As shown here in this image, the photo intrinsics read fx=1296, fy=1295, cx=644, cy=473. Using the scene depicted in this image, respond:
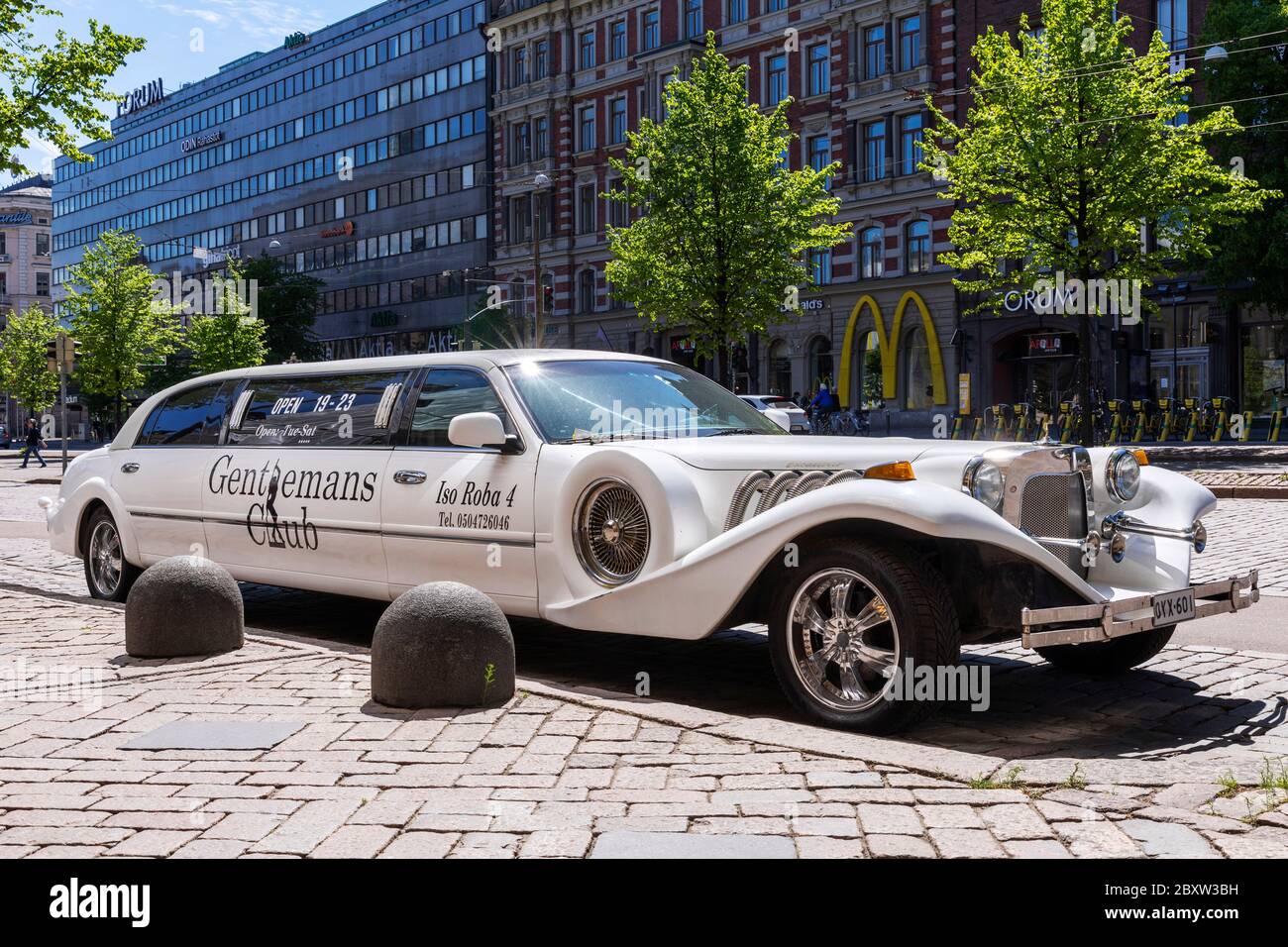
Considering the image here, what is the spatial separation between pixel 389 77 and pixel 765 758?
65.6 meters

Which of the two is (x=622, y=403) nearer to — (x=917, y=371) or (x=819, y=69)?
(x=917, y=371)

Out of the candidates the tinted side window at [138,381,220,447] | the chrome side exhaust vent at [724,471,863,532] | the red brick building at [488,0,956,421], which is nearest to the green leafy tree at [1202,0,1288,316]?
the red brick building at [488,0,956,421]

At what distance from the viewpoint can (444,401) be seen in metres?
6.76

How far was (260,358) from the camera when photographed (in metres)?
58.0

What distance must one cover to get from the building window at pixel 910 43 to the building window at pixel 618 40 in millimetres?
12869

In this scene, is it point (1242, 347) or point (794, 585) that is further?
point (1242, 347)

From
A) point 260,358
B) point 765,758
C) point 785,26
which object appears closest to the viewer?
point 765,758

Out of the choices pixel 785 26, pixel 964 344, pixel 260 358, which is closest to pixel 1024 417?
pixel 964 344

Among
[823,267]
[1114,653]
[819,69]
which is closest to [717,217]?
[823,267]

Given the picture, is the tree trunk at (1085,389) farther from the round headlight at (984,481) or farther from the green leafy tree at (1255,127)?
the round headlight at (984,481)

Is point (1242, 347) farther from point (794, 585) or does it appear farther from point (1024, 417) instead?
point (794, 585)

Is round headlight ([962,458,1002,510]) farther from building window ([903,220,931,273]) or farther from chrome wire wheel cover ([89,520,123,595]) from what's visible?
building window ([903,220,931,273])

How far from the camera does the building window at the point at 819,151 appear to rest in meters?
43.5

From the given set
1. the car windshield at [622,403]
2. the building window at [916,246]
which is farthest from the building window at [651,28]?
the car windshield at [622,403]
